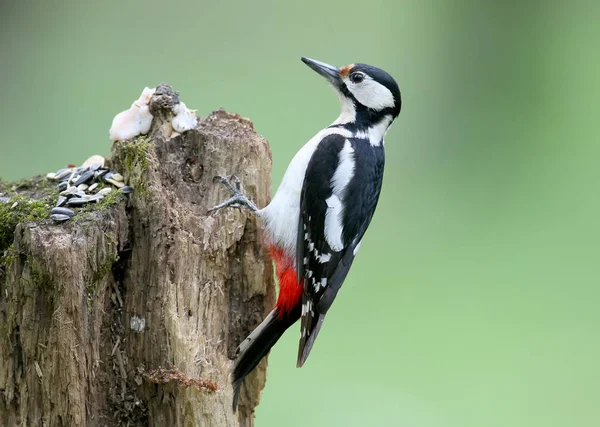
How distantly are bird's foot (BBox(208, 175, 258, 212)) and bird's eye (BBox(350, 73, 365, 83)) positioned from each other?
60 cm

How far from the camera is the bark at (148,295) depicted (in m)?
2.06

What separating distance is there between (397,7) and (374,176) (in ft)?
11.6

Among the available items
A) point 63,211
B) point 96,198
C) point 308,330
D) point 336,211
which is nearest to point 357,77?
point 336,211

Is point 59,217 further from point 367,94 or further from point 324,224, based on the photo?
point 367,94

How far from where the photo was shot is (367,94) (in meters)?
2.72

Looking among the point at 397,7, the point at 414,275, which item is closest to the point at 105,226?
the point at 414,275

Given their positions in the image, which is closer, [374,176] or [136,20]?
[374,176]

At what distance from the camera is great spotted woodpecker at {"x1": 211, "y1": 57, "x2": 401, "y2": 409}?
2.40m

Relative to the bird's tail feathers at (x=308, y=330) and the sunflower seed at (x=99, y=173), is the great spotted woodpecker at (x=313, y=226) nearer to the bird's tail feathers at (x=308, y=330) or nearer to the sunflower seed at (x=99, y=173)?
the bird's tail feathers at (x=308, y=330)

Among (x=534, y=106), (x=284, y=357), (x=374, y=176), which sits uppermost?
(x=534, y=106)

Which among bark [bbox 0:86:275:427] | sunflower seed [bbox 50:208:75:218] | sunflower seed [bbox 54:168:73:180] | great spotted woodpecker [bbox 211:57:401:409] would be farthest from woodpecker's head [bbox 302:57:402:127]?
sunflower seed [bbox 50:208:75:218]

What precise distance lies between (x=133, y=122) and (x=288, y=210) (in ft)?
1.96

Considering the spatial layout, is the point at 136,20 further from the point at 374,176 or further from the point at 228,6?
the point at 374,176

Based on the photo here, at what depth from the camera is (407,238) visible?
5.65m
